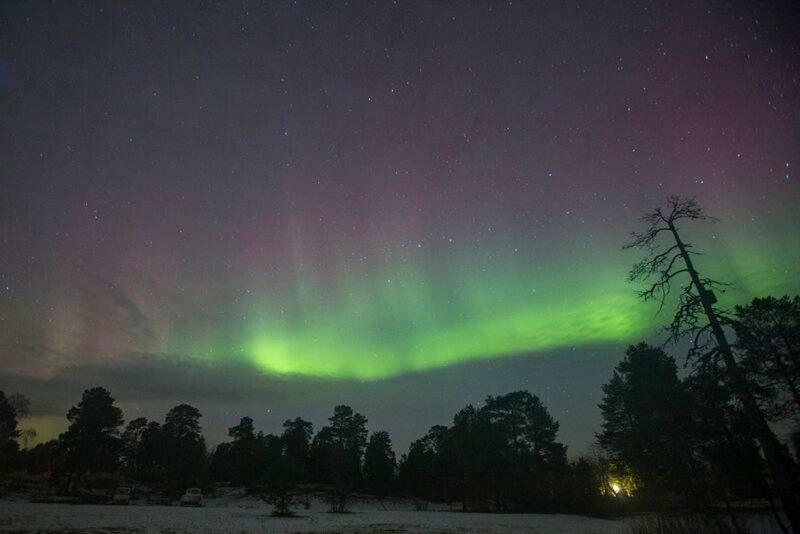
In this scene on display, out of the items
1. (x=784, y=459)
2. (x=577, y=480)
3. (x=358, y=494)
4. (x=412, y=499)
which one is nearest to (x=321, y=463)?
(x=358, y=494)

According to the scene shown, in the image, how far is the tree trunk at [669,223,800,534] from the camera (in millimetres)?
14242

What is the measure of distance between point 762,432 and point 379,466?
75.1 metres

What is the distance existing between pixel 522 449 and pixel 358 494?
32495 millimetres

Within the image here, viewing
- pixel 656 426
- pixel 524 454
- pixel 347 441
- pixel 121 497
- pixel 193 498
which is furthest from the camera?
pixel 347 441

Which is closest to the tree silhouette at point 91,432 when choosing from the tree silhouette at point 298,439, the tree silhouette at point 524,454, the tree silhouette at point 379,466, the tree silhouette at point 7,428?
the tree silhouette at point 7,428

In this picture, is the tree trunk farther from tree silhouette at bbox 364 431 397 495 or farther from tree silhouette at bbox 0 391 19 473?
tree silhouette at bbox 0 391 19 473

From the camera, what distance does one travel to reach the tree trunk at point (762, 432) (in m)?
14.2

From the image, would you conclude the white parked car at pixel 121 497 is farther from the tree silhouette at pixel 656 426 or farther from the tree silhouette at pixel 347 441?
the tree silhouette at pixel 656 426

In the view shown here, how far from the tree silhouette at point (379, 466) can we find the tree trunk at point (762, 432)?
73.5 m

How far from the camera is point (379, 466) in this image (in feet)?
262

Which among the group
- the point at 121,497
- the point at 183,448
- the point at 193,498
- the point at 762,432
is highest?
the point at 183,448

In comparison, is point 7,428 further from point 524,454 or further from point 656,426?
point 656,426

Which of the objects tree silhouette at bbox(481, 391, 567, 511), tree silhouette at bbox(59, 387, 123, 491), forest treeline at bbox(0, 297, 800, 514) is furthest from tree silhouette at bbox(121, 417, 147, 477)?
tree silhouette at bbox(481, 391, 567, 511)

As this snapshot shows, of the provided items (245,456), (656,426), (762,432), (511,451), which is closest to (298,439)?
(245,456)
